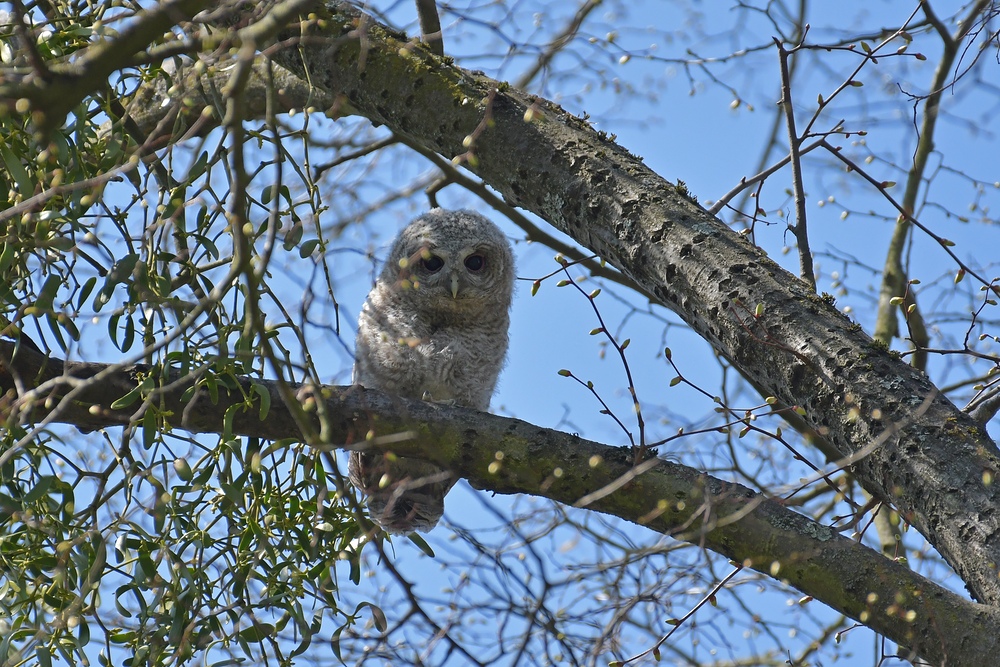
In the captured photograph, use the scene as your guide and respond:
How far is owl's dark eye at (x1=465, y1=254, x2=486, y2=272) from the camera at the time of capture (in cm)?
317

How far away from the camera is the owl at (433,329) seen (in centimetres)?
276

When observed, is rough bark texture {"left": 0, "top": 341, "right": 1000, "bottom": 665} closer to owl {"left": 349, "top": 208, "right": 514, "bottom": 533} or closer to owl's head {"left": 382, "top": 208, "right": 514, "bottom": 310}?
owl {"left": 349, "top": 208, "right": 514, "bottom": 533}

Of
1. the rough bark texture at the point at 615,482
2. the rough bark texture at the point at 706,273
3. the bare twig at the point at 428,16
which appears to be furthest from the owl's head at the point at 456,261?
the rough bark texture at the point at 615,482

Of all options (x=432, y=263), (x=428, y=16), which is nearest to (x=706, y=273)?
(x=428, y=16)

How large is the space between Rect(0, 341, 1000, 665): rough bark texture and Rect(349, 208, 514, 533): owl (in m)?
0.64

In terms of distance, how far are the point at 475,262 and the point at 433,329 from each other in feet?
1.01

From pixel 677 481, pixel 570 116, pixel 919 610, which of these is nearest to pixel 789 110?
pixel 570 116

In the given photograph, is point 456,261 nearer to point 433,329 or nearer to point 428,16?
point 433,329

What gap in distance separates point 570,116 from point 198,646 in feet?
4.41

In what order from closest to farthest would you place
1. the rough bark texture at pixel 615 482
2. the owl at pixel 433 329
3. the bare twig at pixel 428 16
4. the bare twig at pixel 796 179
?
the rough bark texture at pixel 615 482 → the bare twig at pixel 796 179 → the bare twig at pixel 428 16 → the owl at pixel 433 329

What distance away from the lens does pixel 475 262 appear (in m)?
3.19

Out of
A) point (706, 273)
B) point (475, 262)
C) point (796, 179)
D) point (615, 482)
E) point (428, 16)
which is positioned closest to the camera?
point (615, 482)

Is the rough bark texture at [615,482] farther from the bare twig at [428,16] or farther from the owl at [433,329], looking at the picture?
the bare twig at [428,16]

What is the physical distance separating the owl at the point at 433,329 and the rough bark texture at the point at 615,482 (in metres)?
0.64
